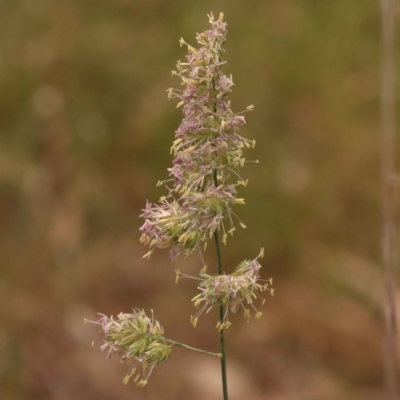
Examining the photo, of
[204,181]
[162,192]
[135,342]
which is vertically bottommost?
[135,342]

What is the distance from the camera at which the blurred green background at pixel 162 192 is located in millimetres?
1745

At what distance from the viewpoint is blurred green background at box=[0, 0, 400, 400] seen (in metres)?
1.75

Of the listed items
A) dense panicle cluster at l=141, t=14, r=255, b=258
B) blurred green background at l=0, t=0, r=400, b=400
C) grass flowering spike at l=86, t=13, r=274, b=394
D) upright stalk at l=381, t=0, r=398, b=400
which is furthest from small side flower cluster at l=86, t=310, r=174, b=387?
blurred green background at l=0, t=0, r=400, b=400

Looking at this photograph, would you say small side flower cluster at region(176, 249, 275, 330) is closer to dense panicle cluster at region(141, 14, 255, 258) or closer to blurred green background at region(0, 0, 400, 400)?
dense panicle cluster at region(141, 14, 255, 258)

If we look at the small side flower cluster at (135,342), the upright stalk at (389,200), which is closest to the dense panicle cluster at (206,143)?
the small side flower cluster at (135,342)

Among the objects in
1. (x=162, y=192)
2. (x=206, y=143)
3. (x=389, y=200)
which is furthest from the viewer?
(x=162, y=192)

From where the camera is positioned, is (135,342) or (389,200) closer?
(135,342)

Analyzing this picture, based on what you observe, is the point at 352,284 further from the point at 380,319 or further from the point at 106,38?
the point at 106,38

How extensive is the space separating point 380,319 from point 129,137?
986mm

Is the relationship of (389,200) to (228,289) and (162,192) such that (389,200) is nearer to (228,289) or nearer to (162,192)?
(228,289)

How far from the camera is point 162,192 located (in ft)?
6.34

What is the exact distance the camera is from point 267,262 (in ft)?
6.22

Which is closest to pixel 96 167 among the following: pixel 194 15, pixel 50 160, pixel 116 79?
pixel 50 160

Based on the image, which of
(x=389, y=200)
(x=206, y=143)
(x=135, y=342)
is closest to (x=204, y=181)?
(x=206, y=143)
